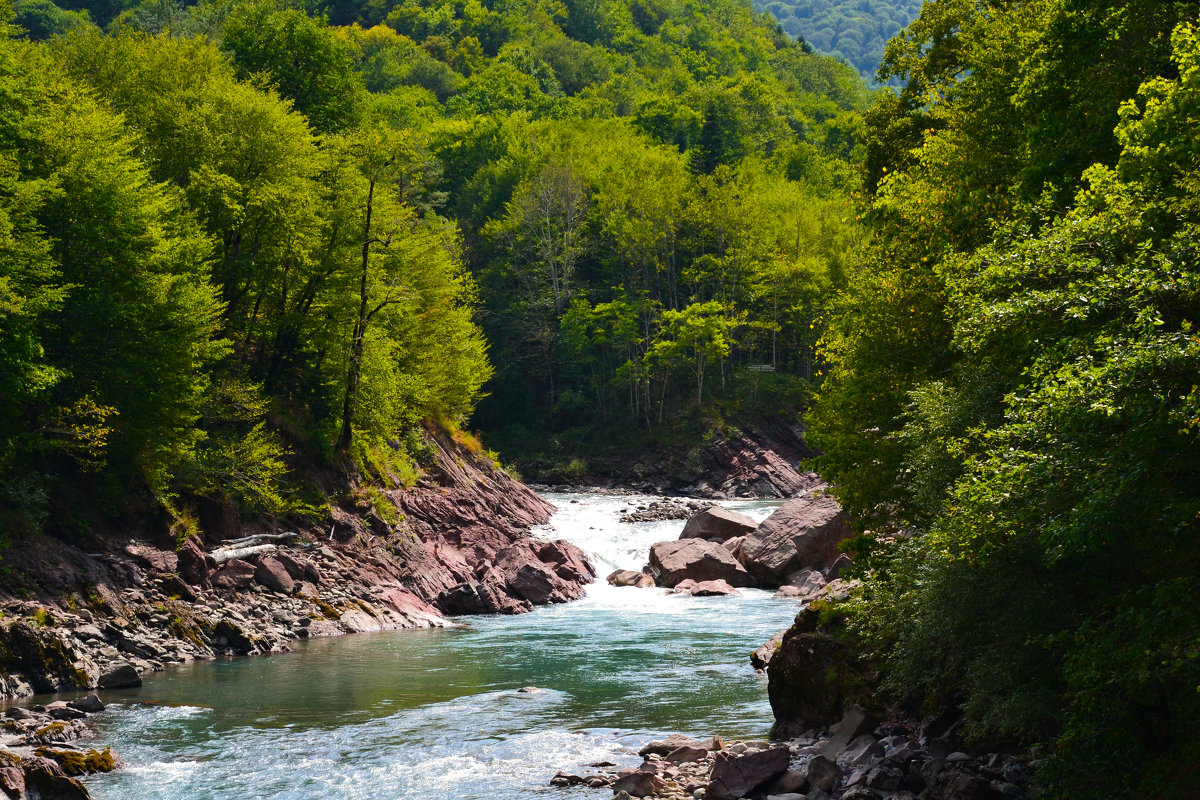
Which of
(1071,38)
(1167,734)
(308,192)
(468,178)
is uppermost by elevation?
(468,178)

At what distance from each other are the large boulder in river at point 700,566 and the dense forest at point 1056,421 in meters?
19.5

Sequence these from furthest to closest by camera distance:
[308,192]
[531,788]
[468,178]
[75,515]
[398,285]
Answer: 1. [468,178]
2. [398,285]
3. [308,192]
4. [75,515]
5. [531,788]

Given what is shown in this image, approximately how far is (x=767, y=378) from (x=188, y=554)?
2217 inches

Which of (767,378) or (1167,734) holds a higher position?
(767,378)

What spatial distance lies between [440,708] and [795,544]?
2140 cm

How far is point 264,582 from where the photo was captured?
32562 mm

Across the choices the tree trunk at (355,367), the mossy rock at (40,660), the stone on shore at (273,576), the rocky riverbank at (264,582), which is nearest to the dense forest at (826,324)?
the tree trunk at (355,367)

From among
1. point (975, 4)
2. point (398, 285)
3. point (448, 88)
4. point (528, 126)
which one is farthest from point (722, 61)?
point (975, 4)

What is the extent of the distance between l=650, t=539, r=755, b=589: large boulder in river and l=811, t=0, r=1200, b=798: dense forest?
63.8 feet

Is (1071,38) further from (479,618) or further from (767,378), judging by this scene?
(767,378)

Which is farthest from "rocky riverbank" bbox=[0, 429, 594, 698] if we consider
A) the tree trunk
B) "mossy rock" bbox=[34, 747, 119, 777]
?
"mossy rock" bbox=[34, 747, 119, 777]

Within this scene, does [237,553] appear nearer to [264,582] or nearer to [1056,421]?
[264,582]

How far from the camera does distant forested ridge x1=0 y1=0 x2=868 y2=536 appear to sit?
2998 centimetres

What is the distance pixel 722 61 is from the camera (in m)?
154
